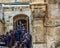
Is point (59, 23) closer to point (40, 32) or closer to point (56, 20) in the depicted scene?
point (56, 20)

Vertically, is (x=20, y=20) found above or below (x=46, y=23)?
below

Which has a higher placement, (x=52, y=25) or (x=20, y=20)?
(x=52, y=25)

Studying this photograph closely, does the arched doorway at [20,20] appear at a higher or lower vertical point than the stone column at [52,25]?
lower

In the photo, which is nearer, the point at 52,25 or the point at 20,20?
the point at 52,25

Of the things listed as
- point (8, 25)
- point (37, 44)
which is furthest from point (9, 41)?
point (8, 25)

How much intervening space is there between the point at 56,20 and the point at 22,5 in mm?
13649

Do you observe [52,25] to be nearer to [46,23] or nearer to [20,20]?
[46,23]

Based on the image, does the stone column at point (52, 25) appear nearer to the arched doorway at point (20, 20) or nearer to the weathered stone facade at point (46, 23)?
the weathered stone facade at point (46, 23)

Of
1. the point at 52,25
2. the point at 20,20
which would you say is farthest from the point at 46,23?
the point at 20,20

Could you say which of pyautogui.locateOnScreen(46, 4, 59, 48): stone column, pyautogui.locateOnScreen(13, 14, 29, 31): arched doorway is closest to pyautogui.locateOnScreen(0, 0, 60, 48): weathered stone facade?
pyautogui.locateOnScreen(46, 4, 59, 48): stone column

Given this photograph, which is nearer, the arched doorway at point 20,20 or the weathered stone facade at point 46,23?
the weathered stone facade at point 46,23

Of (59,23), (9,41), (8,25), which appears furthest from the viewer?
(8,25)

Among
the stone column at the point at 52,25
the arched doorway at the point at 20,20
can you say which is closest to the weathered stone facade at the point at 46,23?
the stone column at the point at 52,25

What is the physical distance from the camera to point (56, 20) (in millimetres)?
4180
